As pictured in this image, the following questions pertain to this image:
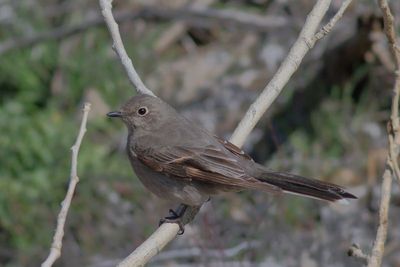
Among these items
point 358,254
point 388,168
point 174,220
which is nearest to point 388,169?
point 388,168

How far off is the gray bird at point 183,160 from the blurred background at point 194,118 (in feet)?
3.22

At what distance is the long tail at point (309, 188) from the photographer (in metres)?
4.94

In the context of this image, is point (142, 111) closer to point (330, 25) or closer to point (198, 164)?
point (198, 164)

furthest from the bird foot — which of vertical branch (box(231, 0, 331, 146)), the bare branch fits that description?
the bare branch

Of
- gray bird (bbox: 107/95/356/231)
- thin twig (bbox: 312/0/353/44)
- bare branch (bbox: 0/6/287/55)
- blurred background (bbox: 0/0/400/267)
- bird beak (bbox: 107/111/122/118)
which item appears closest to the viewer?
thin twig (bbox: 312/0/353/44)

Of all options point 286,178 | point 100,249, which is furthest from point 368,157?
point 286,178

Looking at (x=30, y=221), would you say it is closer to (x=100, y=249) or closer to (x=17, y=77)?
(x=100, y=249)

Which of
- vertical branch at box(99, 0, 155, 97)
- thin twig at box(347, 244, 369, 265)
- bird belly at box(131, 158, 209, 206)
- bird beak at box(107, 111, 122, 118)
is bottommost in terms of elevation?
thin twig at box(347, 244, 369, 265)

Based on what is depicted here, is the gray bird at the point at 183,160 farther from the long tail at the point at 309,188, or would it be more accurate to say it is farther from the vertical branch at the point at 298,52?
the vertical branch at the point at 298,52

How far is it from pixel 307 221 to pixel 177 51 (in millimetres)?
3571

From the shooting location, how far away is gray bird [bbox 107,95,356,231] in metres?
5.54

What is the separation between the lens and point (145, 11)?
10.2m

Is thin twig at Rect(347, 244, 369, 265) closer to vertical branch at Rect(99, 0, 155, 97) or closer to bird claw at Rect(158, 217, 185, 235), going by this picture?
bird claw at Rect(158, 217, 185, 235)

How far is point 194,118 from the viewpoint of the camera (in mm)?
10141
